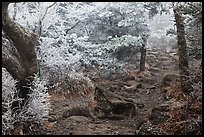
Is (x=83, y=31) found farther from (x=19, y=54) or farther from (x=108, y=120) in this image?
(x=19, y=54)

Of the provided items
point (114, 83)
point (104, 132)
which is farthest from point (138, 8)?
point (104, 132)

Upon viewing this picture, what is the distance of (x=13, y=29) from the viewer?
835cm

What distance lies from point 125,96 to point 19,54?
19.6ft

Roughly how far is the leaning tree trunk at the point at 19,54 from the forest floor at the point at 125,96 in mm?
1414

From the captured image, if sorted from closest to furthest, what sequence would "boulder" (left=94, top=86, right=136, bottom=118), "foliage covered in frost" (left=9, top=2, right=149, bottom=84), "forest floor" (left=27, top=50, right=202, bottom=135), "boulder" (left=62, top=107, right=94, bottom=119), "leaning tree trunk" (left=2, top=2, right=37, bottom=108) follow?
"leaning tree trunk" (left=2, top=2, right=37, bottom=108) → "forest floor" (left=27, top=50, right=202, bottom=135) → "boulder" (left=62, top=107, right=94, bottom=119) → "boulder" (left=94, top=86, right=136, bottom=118) → "foliage covered in frost" (left=9, top=2, right=149, bottom=84)

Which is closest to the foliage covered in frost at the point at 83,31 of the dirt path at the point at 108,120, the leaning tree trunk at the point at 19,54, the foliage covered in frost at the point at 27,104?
the dirt path at the point at 108,120

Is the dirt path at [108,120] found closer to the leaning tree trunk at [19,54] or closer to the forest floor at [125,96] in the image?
the forest floor at [125,96]

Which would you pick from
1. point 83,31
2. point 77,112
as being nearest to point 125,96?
point 77,112

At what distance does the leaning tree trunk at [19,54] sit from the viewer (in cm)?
825

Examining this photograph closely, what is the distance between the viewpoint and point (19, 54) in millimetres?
8828

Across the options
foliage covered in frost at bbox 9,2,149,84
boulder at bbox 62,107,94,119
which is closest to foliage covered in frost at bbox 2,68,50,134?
boulder at bbox 62,107,94,119

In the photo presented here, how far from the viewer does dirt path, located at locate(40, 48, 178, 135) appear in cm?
892

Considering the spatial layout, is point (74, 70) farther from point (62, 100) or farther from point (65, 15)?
point (65, 15)

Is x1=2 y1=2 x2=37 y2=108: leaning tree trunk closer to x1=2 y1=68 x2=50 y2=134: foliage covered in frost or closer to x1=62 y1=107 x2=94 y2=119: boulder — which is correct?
x1=2 y1=68 x2=50 y2=134: foliage covered in frost
